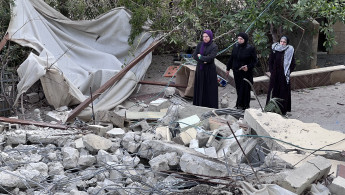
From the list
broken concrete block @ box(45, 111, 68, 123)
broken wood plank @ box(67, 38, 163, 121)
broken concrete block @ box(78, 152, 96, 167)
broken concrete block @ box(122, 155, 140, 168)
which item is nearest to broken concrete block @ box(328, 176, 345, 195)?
broken concrete block @ box(122, 155, 140, 168)

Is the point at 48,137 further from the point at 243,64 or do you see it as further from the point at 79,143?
the point at 243,64

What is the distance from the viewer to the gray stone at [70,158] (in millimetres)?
4906

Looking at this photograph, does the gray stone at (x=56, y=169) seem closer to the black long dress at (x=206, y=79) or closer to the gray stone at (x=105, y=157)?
the gray stone at (x=105, y=157)

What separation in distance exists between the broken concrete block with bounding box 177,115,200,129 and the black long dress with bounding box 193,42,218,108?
1.67 m

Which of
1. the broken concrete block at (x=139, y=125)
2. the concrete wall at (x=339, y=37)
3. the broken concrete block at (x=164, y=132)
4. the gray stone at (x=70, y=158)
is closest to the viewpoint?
the gray stone at (x=70, y=158)

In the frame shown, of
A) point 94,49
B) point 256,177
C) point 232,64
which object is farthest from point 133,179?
point 94,49

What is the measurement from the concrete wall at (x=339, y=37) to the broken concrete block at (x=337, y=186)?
28.6 feet

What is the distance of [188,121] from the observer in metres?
6.44

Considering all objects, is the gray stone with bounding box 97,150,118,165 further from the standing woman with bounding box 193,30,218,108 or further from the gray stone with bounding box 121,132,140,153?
the standing woman with bounding box 193,30,218,108

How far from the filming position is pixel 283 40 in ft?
25.6

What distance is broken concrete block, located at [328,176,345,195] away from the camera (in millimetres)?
3967

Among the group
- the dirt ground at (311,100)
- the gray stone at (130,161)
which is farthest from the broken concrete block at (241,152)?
the dirt ground at (311,100)

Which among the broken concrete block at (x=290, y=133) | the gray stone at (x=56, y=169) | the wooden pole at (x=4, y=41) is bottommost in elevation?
the gray stone at (x=56, y=169)

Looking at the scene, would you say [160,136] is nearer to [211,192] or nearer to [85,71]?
[211,192]
